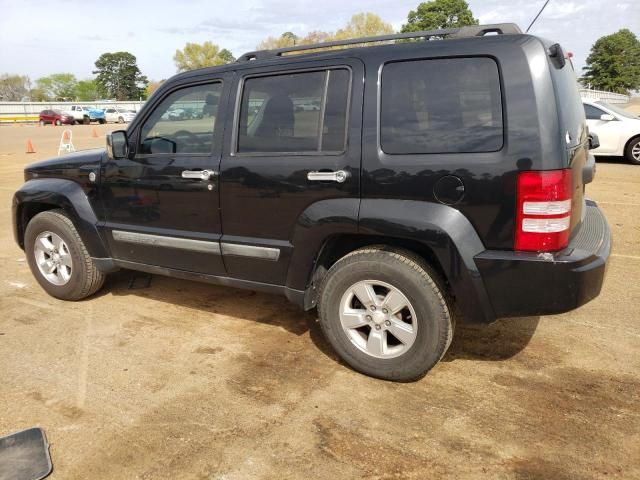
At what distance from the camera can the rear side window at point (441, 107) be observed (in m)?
2.68

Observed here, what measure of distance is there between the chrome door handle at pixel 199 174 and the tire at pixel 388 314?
41.5 inches

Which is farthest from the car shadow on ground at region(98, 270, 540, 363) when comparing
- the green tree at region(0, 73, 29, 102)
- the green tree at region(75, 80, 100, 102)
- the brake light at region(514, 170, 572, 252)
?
the green tree at region(75, 80, 100, 102)

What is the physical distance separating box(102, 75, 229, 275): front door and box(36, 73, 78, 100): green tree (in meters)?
147

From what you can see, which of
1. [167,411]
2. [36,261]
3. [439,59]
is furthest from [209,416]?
[36,261]

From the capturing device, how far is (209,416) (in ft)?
9.27

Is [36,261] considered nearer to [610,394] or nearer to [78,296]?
[78,296]

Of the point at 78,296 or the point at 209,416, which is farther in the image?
the point at 78,296

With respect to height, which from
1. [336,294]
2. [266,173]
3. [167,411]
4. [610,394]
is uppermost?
[266,173]

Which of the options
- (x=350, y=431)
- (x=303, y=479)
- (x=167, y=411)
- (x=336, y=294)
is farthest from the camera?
(x=336, y=294)

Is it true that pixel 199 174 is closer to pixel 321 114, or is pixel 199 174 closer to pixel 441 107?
pixel 321 114

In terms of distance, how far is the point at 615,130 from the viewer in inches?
451

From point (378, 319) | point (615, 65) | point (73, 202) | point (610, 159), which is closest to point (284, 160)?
point (378, 319)

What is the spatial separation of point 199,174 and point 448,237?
68.6 inches

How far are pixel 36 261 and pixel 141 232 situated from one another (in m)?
1.35
